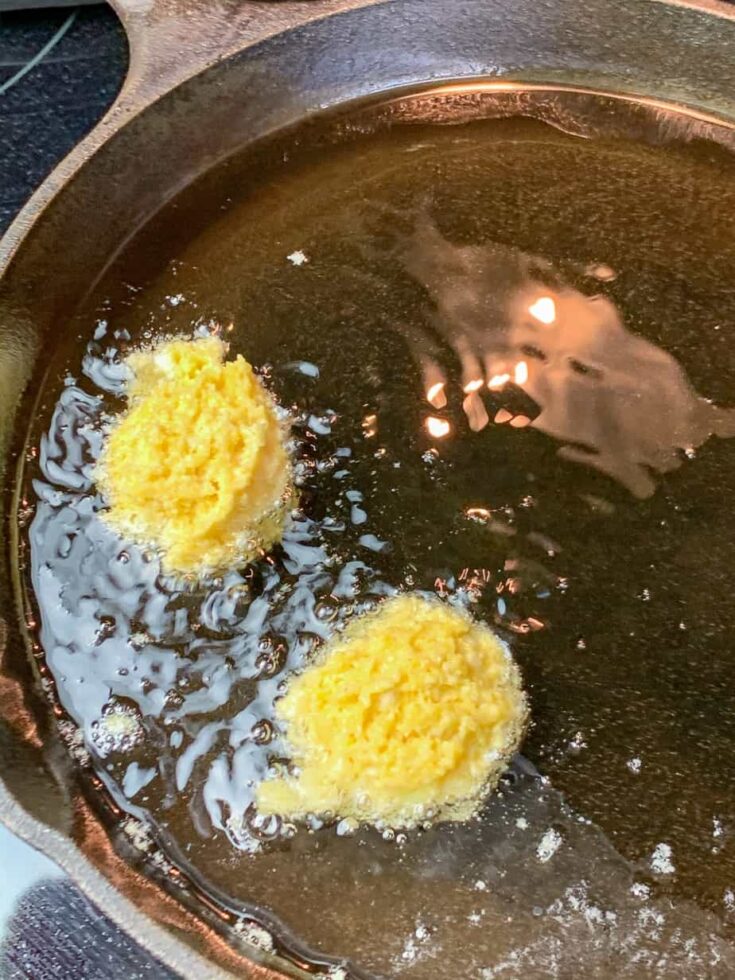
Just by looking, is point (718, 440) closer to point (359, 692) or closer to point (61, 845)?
point (359, 692)

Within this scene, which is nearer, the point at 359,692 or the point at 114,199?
the point at 359,692

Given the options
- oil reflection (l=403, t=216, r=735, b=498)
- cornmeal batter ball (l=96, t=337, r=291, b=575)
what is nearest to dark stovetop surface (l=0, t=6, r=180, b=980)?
cornmeal batter ball (l=96, t=337, r=291, b=575)

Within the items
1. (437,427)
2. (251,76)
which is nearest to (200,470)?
(437,427)

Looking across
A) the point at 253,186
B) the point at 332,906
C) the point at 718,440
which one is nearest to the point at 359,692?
the point at 332,906

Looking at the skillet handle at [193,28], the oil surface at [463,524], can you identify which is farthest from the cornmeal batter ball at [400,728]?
the skillet handle at [193,28]

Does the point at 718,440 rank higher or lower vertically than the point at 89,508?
lower

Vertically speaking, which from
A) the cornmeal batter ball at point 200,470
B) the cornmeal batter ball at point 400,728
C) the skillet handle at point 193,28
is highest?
the skillet handle at point 193,28

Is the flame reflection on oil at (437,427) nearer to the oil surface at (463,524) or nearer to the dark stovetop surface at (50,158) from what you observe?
the oil surface at (463,524)
